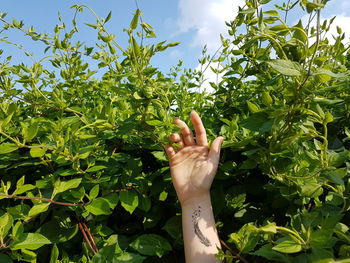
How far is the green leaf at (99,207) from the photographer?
1278 millimetres

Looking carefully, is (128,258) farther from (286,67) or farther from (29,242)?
(286,67)

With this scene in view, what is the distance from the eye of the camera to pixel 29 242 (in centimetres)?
120

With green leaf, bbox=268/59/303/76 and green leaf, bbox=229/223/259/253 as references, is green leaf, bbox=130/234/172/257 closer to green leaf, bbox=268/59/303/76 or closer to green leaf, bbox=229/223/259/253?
green leaf, bbox=229/223/259/253

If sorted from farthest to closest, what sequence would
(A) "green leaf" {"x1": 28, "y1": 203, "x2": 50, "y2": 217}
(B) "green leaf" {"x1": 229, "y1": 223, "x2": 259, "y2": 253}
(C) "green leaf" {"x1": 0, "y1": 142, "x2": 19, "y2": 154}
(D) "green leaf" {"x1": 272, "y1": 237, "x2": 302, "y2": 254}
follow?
(C) "green leaf" {"x1": 0, "y1": 142, "x2": 19, "y2": 154} → (A) "green leaf" {"x1": 28, "y1": 203, "x2": 50, "y2": 217} → (B) "green leaf" {"x1": 229, "y1": 223, "x2": 259, "y2": 253} → (D) "green leaf" {"x1": 272, "y1": 237, "x2": 302, "y2": 254}

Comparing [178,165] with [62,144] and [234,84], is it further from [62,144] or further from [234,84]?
[234,84]

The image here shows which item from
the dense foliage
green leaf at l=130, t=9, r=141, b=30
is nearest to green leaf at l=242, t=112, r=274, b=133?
the dense foliage

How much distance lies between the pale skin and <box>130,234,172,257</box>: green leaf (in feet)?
0.35

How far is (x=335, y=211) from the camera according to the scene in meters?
1.12

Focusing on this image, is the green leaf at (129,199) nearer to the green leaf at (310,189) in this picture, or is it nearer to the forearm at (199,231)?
the forearm at (199,231)

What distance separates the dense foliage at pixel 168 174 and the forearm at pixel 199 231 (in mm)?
74

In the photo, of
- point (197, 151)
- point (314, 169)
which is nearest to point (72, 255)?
point (197, 151)

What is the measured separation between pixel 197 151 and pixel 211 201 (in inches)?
9.1

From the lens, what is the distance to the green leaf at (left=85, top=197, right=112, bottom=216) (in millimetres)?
1278

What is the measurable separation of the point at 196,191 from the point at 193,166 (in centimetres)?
11
